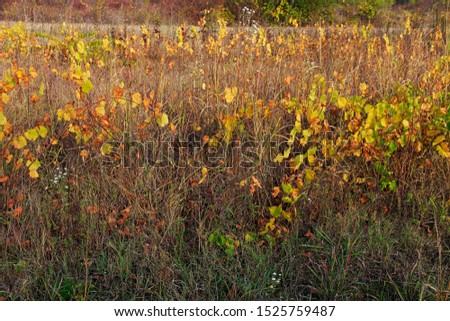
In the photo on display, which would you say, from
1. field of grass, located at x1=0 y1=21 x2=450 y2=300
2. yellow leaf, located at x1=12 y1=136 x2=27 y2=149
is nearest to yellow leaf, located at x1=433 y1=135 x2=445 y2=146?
field of grass, located at x1=0 y1=21 x2=450 y2=300

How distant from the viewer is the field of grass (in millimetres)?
2115

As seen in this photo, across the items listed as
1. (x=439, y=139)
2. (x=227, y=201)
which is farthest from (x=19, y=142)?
(x=439, y=139)

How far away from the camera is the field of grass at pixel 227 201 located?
2.12 meters

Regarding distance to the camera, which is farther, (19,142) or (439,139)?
(439,139)

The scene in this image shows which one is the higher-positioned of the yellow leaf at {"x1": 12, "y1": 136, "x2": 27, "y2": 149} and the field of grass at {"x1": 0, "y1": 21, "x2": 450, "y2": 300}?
the yellow leaf at {"x1": 12, "y1": 136, "x2": 27, "y2": 149}

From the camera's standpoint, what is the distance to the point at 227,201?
244 cm

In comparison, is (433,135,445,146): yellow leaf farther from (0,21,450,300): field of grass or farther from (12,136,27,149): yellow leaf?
(12,136,27,149): yellow leaf

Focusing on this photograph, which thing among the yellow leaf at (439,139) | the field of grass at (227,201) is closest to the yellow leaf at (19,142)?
the field of grass at (227,201)

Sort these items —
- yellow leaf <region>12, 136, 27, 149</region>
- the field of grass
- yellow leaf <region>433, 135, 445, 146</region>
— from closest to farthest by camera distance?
1. the field of grass
2. yellow leaf <region>12, 136, 27, 149</region>
3. yellow leaf <region>433, 135, 445, 146</region>

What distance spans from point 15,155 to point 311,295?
61.9 inches

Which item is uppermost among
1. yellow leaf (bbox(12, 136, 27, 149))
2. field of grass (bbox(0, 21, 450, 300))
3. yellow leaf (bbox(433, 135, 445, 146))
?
yellow leaf (bbox(433, 135, 445, 146))

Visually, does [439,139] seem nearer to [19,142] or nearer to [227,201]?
[227,201]

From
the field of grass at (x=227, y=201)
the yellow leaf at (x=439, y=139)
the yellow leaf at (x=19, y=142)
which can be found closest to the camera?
the field of grass at (x=227, y=201)

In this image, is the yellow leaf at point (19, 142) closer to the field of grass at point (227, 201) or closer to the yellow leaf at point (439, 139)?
the field of grass at point (227, 201)
